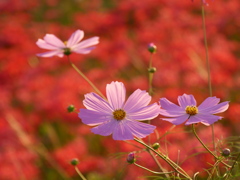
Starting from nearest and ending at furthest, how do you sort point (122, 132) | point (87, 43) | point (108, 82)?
point (122, 132) < point (87, 43) < point (108, 82)

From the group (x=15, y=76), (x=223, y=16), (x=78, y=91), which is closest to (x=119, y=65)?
(x=78, y=91)

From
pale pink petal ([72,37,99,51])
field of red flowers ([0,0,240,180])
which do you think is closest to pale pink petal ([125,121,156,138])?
pale pink petal ([72,37,99,51])

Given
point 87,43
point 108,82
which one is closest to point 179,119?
point 87,43

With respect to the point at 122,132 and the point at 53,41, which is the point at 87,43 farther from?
the point at 122,132

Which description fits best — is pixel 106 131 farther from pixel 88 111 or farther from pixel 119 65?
pixel 119 65

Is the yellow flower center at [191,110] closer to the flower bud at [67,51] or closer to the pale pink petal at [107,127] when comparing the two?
the pale pink petal at [107,127]

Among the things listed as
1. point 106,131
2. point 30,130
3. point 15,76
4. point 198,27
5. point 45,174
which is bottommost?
point 45,174

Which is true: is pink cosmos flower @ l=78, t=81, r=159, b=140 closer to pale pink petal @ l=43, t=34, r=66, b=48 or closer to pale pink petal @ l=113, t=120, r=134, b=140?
pale pink petal @ l=113, t=120, r=134, b=140
